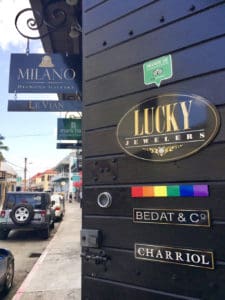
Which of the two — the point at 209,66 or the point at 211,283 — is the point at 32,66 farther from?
the point at 211,283

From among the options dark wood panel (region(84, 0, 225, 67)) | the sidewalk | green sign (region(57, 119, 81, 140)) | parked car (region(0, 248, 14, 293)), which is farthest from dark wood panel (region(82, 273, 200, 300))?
green sign (region(57, 119, 81, 140))

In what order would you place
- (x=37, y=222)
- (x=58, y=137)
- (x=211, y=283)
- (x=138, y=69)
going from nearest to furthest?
(x=211, y=283)
(x=138, y=69)
(x=58, y=137)
(x=37, y=222)

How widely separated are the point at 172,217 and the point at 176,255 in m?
0.26

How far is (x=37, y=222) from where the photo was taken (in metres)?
12.6

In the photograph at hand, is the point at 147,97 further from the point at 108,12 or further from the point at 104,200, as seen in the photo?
the point at 108,12

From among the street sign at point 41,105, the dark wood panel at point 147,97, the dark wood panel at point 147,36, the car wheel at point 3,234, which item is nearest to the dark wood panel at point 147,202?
the dark wood panel at point 147,97

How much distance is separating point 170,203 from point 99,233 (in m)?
0.70

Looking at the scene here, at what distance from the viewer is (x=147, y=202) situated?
2400 millimetres

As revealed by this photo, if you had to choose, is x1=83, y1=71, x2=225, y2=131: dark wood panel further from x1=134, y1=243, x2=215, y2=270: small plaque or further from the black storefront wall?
x1=134, y1=243, x2=215, y2=270: small plaque

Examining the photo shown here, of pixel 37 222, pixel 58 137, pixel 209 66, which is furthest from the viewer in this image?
pixel 37 222

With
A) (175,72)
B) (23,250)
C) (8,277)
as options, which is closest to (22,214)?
(23,250)

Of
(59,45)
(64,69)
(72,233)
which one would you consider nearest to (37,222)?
(72,233)

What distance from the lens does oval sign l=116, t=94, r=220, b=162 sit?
2193 mm

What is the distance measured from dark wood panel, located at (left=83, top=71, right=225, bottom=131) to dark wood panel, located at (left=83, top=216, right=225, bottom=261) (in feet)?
2.42
